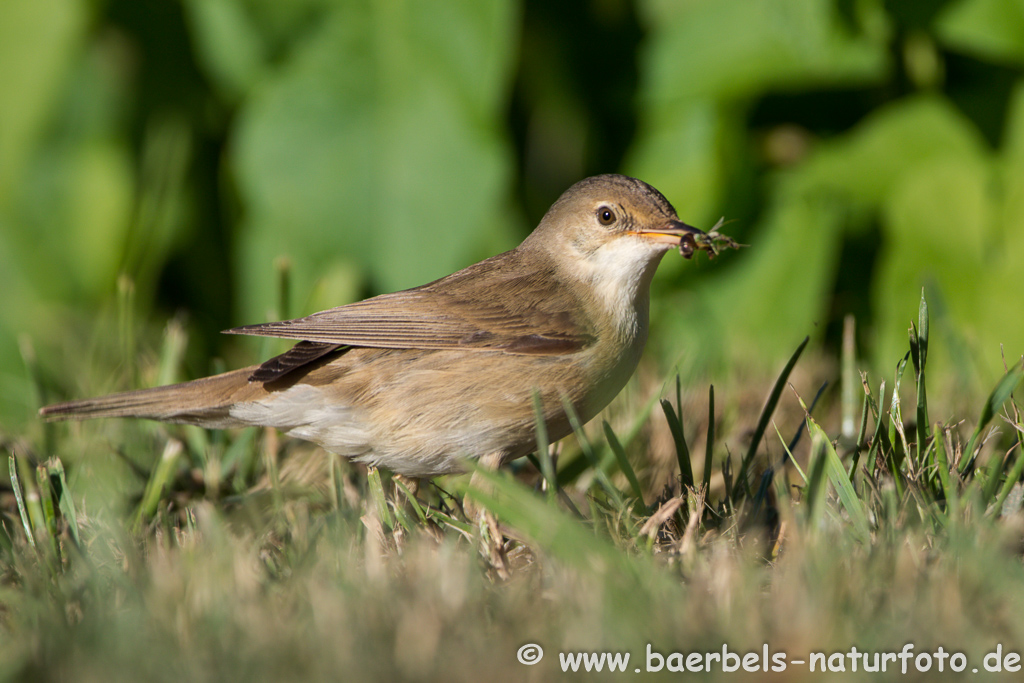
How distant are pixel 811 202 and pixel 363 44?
201 centimetres

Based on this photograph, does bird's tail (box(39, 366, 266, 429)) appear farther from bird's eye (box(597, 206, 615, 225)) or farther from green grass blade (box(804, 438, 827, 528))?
green grass blade (box(804, 438, 827, 528))

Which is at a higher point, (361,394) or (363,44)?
(363,44)

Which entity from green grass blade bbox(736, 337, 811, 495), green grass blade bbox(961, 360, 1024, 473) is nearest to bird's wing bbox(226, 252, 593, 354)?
green grass blade bbox(736, 337, 811, 495)

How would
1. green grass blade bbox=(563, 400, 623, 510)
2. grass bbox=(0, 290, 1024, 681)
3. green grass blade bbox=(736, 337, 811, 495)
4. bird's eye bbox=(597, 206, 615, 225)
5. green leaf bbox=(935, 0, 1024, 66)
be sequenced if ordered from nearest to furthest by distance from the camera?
grass bbox=(0, 290, 1024, 681) → green grass blade bbox=(563, 400, 623, 510) → green grass blade bbox=(736, 337, 811, 495) → bird's eye bbox=(597, 206, 615, 225) → green leaf bbox=(935, 0, 1024, 66)

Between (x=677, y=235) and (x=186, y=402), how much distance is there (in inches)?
62.8

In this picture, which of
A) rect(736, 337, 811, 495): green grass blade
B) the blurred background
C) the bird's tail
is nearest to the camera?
rect(736, 337, 811, 495): green grass blade

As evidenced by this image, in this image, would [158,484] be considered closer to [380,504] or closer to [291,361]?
[291,361]

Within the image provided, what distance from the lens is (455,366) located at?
2.93 metres

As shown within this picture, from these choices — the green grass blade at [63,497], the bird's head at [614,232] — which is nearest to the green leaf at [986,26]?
the bird's head at [614,232]

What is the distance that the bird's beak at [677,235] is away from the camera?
9.37ft

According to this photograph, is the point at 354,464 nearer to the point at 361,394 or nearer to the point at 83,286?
the point at 361,394

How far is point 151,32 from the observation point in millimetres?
4551

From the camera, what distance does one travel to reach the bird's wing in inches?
113

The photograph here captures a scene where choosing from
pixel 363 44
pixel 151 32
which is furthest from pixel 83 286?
pixel 363 44
